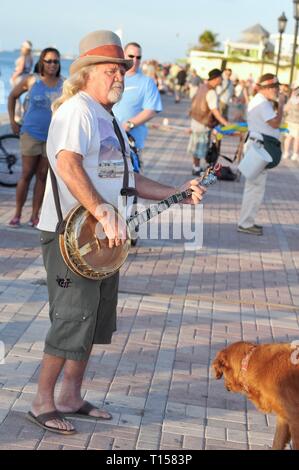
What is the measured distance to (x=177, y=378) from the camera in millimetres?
5059

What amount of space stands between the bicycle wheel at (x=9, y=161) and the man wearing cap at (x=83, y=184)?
7284mm

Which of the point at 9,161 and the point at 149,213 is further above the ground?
the point at 149,213

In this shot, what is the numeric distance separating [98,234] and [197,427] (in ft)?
4.09

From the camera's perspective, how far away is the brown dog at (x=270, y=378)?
3.69 m

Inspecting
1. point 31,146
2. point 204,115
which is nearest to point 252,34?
point 204,115

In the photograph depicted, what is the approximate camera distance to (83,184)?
150 inches

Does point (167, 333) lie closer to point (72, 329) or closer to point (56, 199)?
point (72, 329)

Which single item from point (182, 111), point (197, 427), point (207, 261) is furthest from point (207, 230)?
point (182, 111)

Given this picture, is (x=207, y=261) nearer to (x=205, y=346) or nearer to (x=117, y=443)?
(x=205, y=346)

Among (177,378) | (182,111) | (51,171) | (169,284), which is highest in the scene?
(51,171)

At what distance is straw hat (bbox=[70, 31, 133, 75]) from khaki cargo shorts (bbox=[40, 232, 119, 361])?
0.86 metres

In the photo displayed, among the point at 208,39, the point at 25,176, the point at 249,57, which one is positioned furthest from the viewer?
the point at 208,39

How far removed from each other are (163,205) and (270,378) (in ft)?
3.24

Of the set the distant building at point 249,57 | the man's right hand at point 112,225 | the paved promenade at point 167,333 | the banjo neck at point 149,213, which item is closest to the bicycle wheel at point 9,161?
the paved promenade at point 167,333
